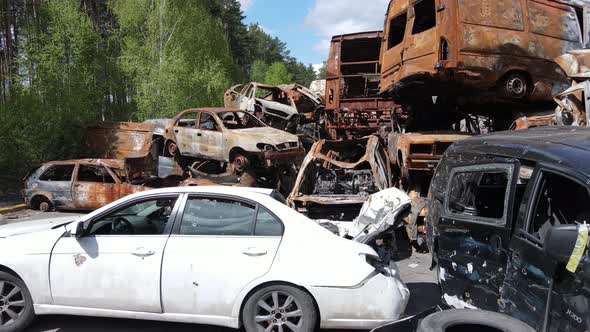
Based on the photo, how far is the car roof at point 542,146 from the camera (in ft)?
9.13

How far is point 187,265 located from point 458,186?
240cm

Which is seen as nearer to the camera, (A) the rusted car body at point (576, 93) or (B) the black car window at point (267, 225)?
(B) the black car window at point (267, 225)

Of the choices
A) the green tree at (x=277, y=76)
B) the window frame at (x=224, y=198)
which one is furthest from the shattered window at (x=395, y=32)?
the green tree at (x=277, y=76)

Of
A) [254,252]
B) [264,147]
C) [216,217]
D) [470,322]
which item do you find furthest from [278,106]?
[470,322]

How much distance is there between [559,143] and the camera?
9.98 ft

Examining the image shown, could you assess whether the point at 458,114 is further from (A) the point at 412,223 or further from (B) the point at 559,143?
(B) the point at 559,143

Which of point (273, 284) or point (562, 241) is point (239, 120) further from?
point (562, 241)

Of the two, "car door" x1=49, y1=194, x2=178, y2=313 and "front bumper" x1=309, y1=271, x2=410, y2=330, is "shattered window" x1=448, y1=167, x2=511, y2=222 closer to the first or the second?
"front bumper" x1=309, y1=271, x2=410, y2=330

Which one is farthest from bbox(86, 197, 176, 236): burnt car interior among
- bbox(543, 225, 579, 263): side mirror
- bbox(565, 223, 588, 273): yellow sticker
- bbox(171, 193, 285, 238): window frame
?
bbox(565, 223, 588, 273): yellow sticker

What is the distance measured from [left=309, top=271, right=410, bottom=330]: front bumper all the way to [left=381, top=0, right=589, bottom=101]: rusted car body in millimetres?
4153

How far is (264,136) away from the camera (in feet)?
36.7

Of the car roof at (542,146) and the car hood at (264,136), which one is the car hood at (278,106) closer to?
the car hood at (264,136)

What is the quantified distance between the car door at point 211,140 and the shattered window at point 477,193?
7.85 metres

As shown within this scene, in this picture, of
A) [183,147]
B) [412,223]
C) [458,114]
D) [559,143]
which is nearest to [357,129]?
[458,114]
